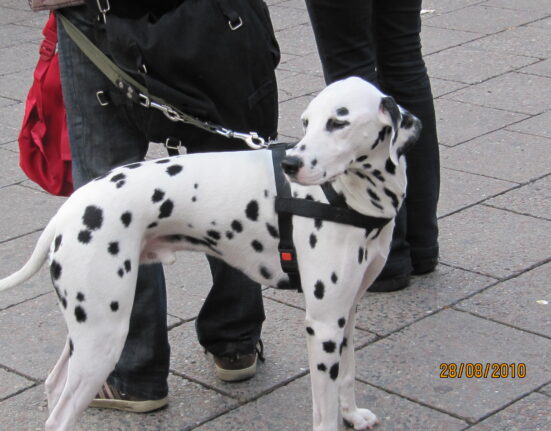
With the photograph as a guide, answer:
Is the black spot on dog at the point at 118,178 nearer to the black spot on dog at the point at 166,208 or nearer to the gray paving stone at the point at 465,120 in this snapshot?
the black spot on dog at the point at 166,208

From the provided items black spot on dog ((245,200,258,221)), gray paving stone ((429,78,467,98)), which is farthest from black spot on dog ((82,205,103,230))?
gray paving stone ((429,78,467,98))

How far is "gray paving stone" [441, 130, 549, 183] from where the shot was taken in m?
6.32

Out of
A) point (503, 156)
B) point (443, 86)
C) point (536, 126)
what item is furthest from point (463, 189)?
point (443, 86)

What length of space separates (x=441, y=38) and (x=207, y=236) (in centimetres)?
587

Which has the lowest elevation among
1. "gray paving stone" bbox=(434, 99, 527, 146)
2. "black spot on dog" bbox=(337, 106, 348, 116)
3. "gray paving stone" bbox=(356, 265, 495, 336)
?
"gray paving stone" bbox=(356, 265, 495, 336)

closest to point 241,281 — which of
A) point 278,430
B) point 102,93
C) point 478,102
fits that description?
point 278,430

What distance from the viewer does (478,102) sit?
750cm

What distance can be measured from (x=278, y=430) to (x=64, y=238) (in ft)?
3.87

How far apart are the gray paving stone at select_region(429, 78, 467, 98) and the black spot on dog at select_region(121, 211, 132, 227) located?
4516 millimetres

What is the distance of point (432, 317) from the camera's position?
486 cm

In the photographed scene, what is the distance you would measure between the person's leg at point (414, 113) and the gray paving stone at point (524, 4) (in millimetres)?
5044

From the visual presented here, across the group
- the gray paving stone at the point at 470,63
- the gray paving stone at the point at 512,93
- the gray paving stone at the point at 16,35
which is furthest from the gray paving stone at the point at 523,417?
the gray paving stone at the point at 16,35

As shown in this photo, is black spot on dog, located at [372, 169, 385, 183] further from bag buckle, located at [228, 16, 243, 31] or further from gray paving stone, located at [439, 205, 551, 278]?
gray paving stone, located at [439, 205, 551, 278]

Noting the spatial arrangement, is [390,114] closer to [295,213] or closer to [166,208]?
[295,213]
